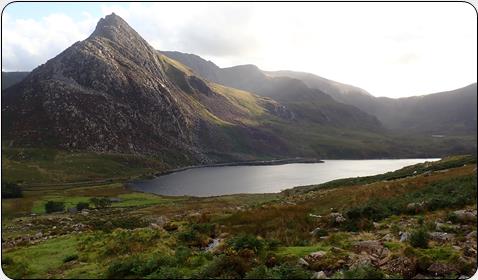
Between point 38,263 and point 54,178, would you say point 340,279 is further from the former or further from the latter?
point 54,178

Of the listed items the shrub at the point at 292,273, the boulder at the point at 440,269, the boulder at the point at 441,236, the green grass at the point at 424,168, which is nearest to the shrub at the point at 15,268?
the shrub at the point at 292,273

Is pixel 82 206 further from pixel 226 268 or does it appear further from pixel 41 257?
pixel 226 268

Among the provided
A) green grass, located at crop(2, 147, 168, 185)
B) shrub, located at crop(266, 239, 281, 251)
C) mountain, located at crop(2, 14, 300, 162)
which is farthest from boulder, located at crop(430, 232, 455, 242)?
mountain, located at crop(2, 14, 300, 162)

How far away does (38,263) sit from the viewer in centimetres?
1232

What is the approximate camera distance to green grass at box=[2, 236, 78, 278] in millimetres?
11133

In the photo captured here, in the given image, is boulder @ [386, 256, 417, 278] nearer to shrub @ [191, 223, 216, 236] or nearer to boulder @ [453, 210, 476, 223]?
boulder @ [453, 210, 476, 223]

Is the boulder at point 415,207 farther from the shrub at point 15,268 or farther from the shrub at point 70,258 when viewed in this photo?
the shrub at point 15,268

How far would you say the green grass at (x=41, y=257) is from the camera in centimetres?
1113

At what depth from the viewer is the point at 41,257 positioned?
1312 cm

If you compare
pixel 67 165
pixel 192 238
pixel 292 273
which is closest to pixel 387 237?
pixel 292 273

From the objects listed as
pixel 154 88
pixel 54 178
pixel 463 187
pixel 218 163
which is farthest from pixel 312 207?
pixel 154 88

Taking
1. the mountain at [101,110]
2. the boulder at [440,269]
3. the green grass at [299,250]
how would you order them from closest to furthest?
1. the boulder at [440,269]
2. the green grass at [299,250]
3. the mountain at [101,110]

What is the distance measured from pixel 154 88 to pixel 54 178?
280 ft

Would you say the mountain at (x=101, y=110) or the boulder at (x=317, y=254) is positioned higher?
the mountain at (x=101, y=110)
